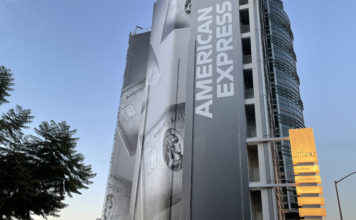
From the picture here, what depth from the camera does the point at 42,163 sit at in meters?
24.1

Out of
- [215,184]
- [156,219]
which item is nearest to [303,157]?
[215,184]

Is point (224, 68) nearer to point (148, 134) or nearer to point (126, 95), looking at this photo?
point (148, 134)

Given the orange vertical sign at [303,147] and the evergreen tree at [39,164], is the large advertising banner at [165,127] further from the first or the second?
the orange vertical sign at [303,147]

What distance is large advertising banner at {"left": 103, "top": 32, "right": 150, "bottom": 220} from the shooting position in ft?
132

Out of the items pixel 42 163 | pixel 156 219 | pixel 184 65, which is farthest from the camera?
pixel 184 65

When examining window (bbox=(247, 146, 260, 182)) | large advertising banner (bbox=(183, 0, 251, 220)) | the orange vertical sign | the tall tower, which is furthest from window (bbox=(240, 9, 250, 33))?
the orange vertical sign

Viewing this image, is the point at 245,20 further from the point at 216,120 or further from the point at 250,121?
the point at 216,120

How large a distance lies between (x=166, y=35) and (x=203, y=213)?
23.0 metres

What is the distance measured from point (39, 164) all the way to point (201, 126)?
13028 millimetres

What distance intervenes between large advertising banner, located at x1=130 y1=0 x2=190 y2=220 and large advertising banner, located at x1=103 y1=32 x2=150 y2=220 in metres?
6.62

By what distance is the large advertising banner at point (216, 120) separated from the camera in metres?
21.1

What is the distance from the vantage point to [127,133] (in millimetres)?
44219

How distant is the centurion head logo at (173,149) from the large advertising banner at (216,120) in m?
6.20

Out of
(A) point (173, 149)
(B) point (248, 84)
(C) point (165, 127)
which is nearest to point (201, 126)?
(B) point (248, 84)
